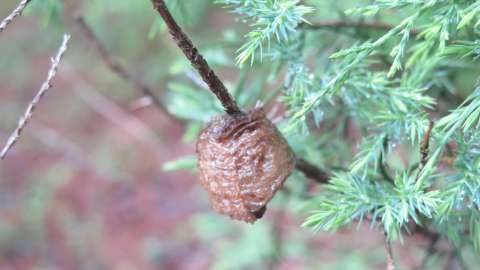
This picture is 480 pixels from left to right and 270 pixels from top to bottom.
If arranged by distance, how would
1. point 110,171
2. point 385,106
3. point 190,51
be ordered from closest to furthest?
point 190,51 < point 385,106 < point 110,171

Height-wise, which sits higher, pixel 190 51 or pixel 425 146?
pixel 190 51

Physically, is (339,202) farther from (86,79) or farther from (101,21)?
(86,79)

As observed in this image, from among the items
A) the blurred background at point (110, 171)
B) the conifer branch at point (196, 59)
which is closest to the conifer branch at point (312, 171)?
the conifer branch at point (196, 59)

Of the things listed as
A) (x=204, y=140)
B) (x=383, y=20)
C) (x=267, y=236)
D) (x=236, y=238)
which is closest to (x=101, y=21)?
(x=236, y=238)

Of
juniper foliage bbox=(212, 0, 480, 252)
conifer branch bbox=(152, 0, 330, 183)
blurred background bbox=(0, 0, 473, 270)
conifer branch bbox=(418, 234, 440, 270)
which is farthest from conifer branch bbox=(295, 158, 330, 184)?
blurred background bbox=(0, 0, 473, 270)

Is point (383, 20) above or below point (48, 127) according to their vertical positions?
above

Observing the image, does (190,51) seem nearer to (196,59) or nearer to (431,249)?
(196,59)

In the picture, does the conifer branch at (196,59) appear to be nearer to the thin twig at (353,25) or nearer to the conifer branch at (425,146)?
the conifer branch at (425,146)

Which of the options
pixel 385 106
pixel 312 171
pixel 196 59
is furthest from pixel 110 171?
pixel 196 59
